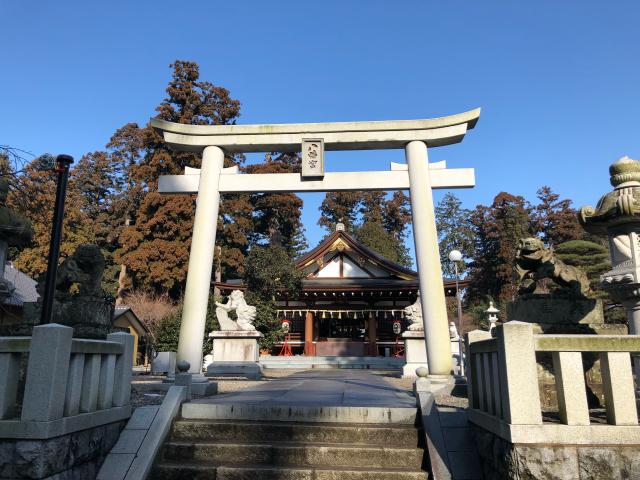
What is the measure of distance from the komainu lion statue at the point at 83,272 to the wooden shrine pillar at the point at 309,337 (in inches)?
719

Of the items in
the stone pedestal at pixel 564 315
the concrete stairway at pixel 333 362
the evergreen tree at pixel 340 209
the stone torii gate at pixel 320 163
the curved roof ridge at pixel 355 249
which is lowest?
the concrete stairway at pixel 333 362

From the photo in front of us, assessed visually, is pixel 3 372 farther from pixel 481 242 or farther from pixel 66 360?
pixel 481 242

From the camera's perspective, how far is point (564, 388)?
3.31 meters

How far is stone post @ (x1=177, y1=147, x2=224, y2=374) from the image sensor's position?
25.1ft

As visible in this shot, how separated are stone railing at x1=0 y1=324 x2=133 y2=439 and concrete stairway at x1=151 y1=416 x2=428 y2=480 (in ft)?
2.77

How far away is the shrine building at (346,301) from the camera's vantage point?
23141 millimetres

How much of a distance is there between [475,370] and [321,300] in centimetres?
1995

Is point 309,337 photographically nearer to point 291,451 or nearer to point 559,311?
point 559,311

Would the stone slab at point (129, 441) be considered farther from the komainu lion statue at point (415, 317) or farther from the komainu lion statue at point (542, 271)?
the komainu lion statue at point (415, 317)

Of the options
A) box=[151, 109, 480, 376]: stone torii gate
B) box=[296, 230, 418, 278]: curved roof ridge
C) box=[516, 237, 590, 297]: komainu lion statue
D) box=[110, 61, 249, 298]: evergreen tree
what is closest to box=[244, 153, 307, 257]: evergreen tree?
box=[110, 61, 249, 298]: evergreen tree

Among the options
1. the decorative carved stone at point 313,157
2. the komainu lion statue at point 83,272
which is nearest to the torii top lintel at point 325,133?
the decorative carved stone at point 313,157

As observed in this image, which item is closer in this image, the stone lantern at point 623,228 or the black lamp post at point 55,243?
the black lamp post at point 55,243

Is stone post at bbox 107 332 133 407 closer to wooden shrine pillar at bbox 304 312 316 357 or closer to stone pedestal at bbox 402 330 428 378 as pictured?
stone pedestal at bbox 402 330 428 378

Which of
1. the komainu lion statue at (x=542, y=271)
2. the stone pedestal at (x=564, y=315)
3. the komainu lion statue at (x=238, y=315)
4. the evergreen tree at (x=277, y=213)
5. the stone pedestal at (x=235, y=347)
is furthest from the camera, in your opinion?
the evergreen tree at (x=277, y=213)
